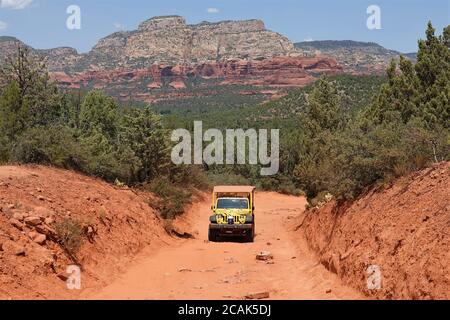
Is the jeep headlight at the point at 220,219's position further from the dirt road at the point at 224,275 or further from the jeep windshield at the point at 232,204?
the dirt road at the point at 224,275

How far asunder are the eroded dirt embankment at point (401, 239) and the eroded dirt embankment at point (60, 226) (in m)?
6.67

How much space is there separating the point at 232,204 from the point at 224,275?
7941 millimetres

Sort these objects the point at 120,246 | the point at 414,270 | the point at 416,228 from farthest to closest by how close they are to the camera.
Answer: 1. the point at 120,246
2. the point at 416,228
3. the point at 414,270

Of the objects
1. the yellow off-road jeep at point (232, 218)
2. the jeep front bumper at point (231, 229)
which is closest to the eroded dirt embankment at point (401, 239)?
the jeep front bumper at point (231, 229)

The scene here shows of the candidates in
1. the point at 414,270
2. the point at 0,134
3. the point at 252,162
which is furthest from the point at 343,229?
the point at 252,162

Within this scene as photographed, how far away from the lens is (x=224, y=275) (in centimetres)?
1374

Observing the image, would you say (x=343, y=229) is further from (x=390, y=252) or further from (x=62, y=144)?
(x=62, y=144)

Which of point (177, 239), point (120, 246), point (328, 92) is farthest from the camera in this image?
point (328, 92)

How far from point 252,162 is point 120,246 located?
4607 centimetres

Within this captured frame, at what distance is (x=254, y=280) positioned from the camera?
13.1 metres

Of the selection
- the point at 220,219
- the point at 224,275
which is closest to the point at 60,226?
the point at 224,275

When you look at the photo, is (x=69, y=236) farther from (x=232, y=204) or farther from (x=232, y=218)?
(x=232, y=204)

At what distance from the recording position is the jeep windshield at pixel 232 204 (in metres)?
21.4

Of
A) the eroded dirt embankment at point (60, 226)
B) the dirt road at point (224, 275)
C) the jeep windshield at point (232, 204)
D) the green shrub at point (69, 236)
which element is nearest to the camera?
the eroded dirt embankment at point (60, 226)
